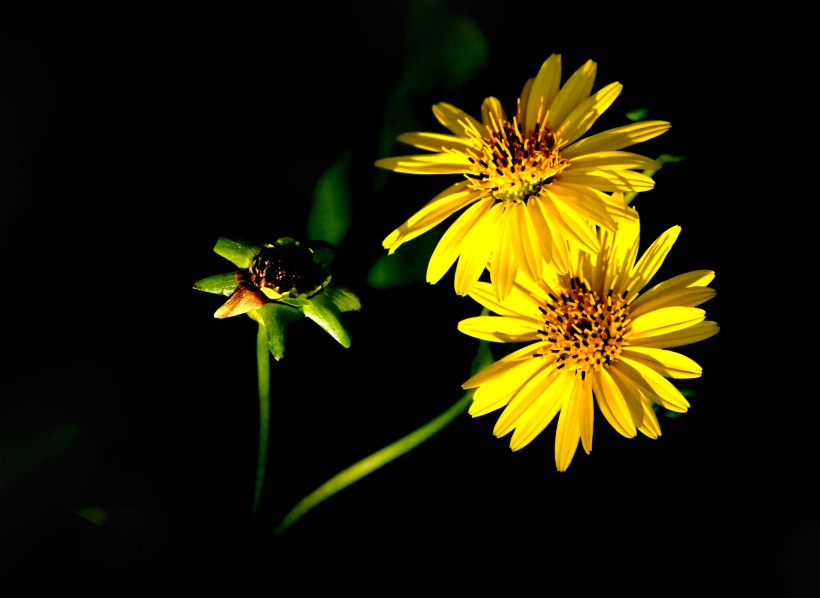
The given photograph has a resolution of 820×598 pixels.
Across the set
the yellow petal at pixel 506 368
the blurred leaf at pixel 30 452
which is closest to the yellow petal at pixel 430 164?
the yellow petal at pixel 506 368

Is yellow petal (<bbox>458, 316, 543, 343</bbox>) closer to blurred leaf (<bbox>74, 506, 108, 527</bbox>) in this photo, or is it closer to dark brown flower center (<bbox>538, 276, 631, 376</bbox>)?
dark brown flower center (<bbox>538, 276, 631, 376</bbox>)

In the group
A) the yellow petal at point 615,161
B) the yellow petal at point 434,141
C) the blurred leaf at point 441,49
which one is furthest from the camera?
the blurred leaf at point 441,49

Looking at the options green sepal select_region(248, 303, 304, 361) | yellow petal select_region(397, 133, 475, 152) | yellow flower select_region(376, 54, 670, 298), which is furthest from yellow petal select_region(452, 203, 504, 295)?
green sepal select_region(248, 303, 304, 361)

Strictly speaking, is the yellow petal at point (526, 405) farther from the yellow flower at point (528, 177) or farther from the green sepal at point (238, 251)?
the green sepal at point (238, 251)

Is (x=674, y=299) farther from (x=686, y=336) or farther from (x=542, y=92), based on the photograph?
(x=542, y=92)

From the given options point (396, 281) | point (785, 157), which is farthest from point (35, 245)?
point (785, 157)

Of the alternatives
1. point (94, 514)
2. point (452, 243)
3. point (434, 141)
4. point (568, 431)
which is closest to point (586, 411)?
point (568, 431)

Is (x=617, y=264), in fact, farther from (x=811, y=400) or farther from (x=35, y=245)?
(x=35, y=245)
